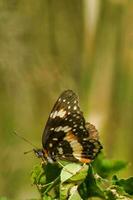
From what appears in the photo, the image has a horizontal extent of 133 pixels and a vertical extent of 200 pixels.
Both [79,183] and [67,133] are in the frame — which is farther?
[67,133]

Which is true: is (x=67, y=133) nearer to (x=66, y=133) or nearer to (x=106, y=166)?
(x=66, y=133)

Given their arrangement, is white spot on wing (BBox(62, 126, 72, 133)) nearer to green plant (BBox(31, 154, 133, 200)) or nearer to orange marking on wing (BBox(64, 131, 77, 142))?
orange marking on wing (BBox(64, 131, 77, 142))

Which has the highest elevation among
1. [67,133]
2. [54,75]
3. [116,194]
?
[54,75]

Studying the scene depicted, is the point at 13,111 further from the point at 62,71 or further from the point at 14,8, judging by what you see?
the point at 14,8

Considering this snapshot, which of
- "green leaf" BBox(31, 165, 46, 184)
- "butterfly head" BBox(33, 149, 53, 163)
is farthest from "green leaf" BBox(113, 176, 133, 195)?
"butterfly head" BBox(33, 149, 53, 163)

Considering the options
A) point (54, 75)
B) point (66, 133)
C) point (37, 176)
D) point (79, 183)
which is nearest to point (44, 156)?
point (66, 133)

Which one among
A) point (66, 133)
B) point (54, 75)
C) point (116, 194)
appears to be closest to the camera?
point (116, 194)

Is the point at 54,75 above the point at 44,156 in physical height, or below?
above

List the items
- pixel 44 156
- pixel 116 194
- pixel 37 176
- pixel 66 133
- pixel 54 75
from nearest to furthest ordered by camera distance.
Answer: pixel 116 194 → pixel 37 176 → pixel 44 156 → pixel 66 133 → pixel 54 75
